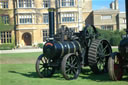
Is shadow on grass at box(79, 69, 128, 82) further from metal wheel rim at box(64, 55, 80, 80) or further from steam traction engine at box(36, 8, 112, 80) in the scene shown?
metal wheel rim at box(64, 55, 80, 80)

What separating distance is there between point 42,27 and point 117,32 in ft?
40.8

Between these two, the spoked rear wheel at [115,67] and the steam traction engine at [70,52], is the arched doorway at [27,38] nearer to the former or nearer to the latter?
the steam traction engine at [70,52]

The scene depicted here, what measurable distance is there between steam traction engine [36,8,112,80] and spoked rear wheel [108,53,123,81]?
123 cm

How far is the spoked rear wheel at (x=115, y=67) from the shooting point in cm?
673

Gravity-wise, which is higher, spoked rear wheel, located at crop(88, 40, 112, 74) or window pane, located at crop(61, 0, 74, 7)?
window pane, located at crop(61, 0, 74, 7)

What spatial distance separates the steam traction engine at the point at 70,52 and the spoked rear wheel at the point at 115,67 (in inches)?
48.4

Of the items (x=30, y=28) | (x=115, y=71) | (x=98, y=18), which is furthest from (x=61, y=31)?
(x=98, y=18)

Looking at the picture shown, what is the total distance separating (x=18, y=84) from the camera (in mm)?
6496

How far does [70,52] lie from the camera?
8.06 m

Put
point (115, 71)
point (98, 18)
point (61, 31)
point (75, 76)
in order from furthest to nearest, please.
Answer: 1. point (98, 18)
2. point (61, 31)
3. point (75, 76)
4. point (115, 71)

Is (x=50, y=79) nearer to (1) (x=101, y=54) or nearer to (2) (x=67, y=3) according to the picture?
(1) (x=101, y=54)

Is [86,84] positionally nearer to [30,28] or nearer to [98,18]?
[30,28]

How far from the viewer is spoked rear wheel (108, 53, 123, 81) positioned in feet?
22.1

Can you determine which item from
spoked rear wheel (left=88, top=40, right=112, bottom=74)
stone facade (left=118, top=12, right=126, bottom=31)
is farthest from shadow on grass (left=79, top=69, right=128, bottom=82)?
stone facade (left=118, top=12, right=126, bottom=31)
